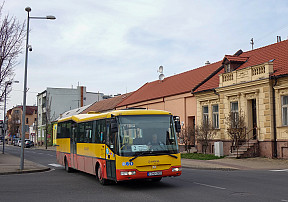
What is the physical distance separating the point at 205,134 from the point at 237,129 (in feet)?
11.7

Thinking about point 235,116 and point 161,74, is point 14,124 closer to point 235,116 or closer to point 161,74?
point 161,74

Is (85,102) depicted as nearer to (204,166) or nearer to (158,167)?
(204,166)

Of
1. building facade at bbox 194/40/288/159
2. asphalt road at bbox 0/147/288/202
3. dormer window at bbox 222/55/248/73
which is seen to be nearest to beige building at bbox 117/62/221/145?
building facade at bbox 194/40/288/159

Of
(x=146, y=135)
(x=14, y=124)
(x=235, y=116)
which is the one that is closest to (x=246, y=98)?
(x=235, y=116)

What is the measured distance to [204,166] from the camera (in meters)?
21.4

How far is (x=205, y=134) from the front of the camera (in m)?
A: 29.1

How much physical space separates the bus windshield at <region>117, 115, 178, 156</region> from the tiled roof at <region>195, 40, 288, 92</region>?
536 inches

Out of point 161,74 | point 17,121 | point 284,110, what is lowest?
point 284,110

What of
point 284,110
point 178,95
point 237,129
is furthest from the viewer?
point 178,95

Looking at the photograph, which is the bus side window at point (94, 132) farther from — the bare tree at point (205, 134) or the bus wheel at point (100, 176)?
the bare tree at point (205, 134)

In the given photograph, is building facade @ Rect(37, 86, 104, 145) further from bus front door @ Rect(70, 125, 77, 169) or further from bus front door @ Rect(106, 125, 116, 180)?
bus front door @ Rect(106, 125, 116, 180)

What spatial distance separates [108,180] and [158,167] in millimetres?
2567

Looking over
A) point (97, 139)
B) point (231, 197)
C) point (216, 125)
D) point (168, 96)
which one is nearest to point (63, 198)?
point (97, 139)

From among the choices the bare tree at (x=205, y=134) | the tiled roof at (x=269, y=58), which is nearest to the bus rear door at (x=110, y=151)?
the tiled roof at (x=269, y=58)
